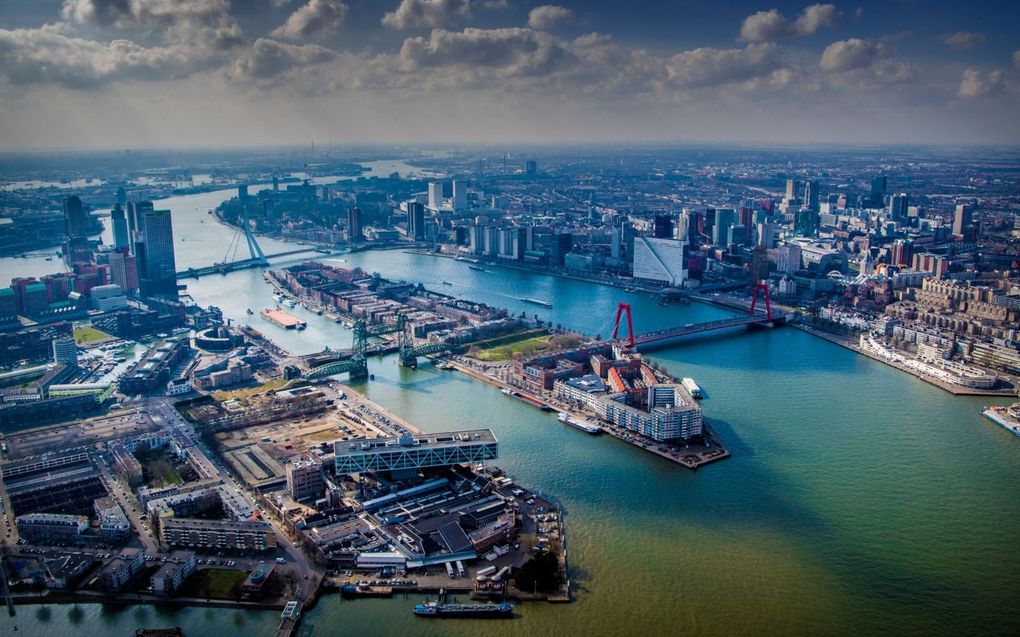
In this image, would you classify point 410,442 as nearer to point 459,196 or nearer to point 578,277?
point 578,277

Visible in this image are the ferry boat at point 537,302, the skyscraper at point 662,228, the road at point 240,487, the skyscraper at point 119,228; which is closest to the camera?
the road at point 240,487

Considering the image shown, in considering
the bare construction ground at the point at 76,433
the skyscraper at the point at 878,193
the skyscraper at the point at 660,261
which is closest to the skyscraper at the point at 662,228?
the skyscraper at the point at 660,261

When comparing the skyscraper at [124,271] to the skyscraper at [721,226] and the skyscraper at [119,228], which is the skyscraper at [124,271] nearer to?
the skyscraper at [119,228]

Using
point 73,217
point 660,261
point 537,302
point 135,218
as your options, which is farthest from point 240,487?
point 73,217

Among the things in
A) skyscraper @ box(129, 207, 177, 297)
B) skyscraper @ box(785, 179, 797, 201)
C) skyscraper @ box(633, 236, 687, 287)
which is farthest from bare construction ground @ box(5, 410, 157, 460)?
skyscraper @ box(785, 179, 797, 201)

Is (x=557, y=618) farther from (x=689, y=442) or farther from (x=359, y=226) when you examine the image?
(x=359, y=226)

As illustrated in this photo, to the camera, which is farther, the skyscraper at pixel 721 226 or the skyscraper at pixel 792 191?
the skyscraper at pixel 792 191
